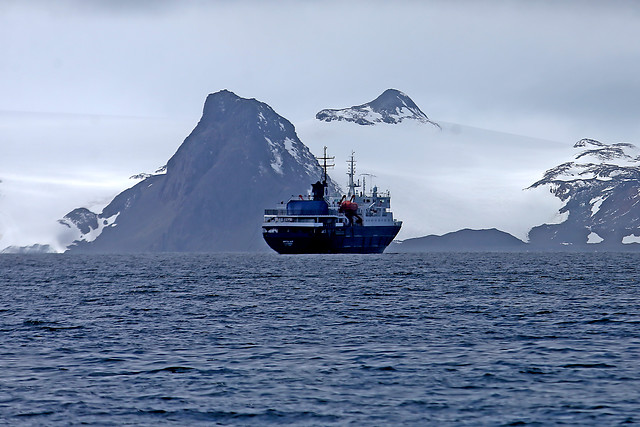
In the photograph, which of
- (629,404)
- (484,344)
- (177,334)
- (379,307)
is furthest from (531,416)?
(379,307)

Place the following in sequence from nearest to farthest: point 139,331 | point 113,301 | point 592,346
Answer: point 592,346 < point 139,331 < point 113,301

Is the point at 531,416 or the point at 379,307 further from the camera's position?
the point at 379,307

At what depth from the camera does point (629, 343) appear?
43656mm

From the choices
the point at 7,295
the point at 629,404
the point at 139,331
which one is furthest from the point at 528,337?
the point at 7,295

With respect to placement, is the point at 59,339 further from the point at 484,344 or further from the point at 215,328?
the point at 484,344

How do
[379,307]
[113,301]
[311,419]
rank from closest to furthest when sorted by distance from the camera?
[311,419], [379,307], [113,301]

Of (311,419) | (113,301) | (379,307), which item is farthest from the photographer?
(113,301)

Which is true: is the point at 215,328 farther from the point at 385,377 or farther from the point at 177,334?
the point at 385,377

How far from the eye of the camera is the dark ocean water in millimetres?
28922

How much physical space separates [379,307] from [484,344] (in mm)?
20976

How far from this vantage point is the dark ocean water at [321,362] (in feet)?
94.9

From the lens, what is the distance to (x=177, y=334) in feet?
157

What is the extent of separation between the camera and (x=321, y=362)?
38.0 meters

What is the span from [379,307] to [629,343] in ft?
74.7
